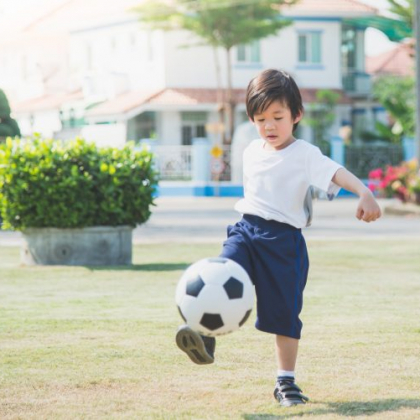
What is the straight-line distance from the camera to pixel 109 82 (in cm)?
4531

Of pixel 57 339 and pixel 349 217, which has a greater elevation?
pixel 57 339

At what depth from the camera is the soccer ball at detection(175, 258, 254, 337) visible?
5.33 metres

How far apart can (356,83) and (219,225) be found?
27590 mm

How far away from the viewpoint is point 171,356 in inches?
265

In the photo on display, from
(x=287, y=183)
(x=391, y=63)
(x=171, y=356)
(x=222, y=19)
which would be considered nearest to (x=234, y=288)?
(x=287, y=183)

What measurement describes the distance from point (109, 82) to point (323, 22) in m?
8.81

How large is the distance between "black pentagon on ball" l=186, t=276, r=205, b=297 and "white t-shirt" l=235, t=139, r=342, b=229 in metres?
0.53

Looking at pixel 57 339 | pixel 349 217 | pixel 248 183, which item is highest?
pixel 248 183

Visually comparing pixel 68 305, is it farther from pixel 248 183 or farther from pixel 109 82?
pixel 109 82

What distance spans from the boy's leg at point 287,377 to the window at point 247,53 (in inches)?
1540

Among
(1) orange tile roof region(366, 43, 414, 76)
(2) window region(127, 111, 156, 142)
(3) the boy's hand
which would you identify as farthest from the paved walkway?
(1) orange tile roof region(366, 43, 414, 76)

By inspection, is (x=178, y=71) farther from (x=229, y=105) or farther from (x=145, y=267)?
(x=145, y=267)

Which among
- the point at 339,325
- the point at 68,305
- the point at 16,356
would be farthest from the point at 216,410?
the point at 68,305

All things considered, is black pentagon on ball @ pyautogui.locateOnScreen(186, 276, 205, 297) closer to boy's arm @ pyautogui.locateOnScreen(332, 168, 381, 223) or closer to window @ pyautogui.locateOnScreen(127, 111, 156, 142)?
boy's arm @ pyautogui.locateOnScreen(332, 168, 381, 223)
